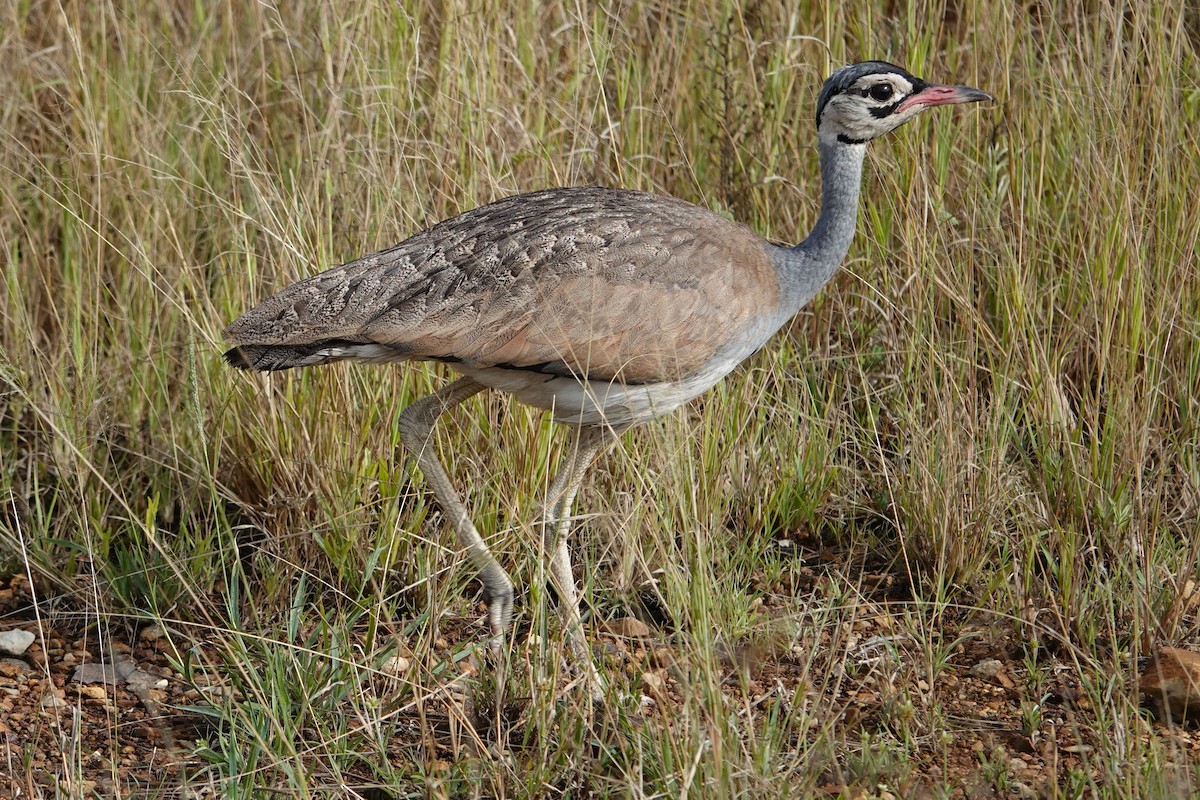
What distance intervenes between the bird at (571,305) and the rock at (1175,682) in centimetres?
124

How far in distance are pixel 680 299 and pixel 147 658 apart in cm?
167

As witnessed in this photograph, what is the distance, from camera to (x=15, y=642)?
12.3ft

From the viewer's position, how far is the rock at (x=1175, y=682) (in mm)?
3312

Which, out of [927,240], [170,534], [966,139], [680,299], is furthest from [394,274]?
[966,139]

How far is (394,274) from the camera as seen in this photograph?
11.3 ft

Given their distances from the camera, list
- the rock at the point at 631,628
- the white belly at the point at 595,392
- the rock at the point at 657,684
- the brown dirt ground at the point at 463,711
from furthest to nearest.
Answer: the rock at the point at 631,628, the white belly at the point at 595,392, the brown dirt ground at the point at 463,711, the rock at the point at 657,684

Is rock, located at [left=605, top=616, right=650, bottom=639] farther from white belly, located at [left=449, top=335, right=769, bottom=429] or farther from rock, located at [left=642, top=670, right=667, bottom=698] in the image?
white belly, located at [left=449, top=335, right=769, bottom=429]

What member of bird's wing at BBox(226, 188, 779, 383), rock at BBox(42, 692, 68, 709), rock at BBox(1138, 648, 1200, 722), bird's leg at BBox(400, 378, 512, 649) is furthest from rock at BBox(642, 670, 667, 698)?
rock at BBox(42, 692, 68, 709)

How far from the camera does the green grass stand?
322cm

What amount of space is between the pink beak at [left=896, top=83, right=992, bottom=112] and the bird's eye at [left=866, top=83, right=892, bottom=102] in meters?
0.05

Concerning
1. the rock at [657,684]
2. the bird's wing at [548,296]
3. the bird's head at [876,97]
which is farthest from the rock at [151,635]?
the bird's head at [876,97]

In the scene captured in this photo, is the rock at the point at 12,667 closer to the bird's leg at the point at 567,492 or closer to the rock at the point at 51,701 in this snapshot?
the rock at the point at 51,701

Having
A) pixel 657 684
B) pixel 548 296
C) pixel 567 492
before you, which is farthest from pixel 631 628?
pixel 548 296

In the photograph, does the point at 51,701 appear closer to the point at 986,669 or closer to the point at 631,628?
the point at 631,628
